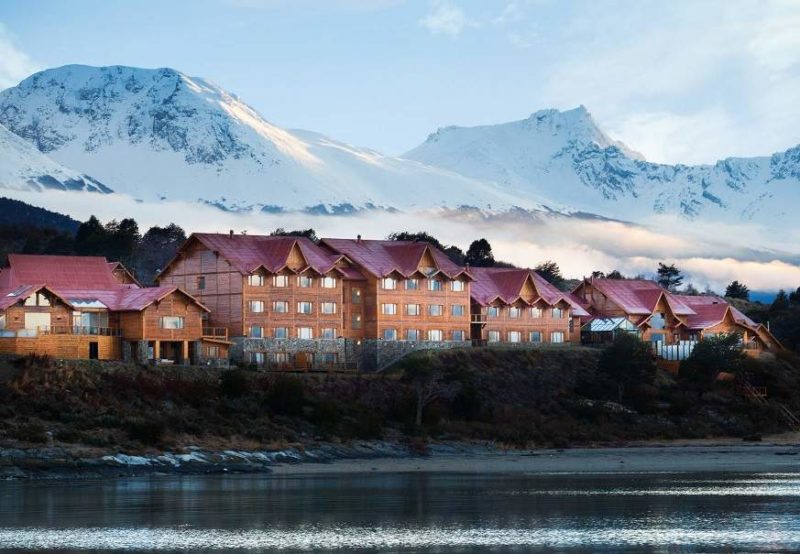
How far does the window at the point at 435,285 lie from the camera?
381 feet

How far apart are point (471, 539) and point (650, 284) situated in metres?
88.8

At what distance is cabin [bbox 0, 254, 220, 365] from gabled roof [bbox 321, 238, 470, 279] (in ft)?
52.7

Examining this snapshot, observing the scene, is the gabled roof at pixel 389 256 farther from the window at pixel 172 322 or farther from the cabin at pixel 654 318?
the window at pixel 172 322

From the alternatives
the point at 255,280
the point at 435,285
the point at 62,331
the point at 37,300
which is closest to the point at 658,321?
the point at 435,285

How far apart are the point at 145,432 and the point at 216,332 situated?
949 inches

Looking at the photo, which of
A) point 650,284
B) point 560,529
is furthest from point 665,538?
point 650,284

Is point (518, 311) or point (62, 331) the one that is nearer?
point (62, 331)

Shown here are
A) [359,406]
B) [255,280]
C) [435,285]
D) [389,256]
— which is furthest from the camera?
[389,256]

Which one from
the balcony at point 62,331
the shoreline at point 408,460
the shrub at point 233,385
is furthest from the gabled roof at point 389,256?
the shoreline at point 408,460

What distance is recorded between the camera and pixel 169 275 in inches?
4409

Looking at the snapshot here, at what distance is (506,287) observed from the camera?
124 meters

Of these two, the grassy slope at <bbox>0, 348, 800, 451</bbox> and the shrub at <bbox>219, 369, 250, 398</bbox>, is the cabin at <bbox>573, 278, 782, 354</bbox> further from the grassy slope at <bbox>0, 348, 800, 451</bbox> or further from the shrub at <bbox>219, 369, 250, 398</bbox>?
the shrub at <bbox>219, 369, 250, 398</bbox>

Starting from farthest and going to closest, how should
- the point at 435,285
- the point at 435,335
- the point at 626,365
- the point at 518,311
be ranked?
1. the point at 518,311
2. the point at 435,285
3. the point at 435,335
4. the point at 626,365

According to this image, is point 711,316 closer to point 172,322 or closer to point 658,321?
point 658,321
